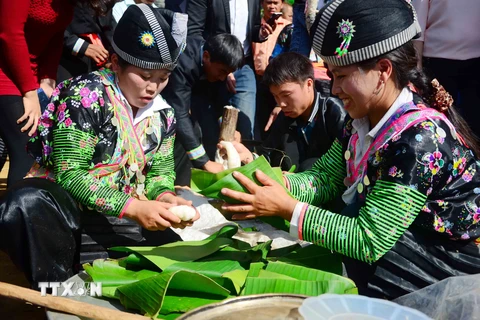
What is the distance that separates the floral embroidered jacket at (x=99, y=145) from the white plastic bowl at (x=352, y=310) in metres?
1.22

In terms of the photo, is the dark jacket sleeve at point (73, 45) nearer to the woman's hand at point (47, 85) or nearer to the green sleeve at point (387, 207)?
the woman's hand at point (47, 85)

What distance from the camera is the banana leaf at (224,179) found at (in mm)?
2197

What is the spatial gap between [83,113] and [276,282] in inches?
45.0

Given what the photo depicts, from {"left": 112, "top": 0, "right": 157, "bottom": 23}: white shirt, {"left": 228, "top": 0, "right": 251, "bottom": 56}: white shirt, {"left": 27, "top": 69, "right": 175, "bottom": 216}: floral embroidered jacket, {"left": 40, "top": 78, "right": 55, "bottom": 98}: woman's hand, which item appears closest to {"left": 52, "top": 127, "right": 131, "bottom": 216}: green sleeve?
{"left": 27, "top": 69, "right": 175, "bottom": 216}: floral embroidered jacket

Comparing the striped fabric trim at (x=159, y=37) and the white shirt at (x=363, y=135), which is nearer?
the white shirt at (x=363, y=135)

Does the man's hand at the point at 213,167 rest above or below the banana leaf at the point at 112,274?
below

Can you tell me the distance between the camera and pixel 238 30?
5016 mm

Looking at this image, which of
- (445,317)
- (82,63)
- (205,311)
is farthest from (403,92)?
(82,63)

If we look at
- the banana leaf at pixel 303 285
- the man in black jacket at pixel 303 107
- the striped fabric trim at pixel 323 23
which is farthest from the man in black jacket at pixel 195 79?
the banana leaf at pixel 303 285

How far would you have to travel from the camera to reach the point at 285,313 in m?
1.69

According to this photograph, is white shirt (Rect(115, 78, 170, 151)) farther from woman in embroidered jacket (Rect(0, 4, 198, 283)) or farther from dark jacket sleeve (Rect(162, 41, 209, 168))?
dark jacket sleeve (Rect(162, 41, 209, 168))

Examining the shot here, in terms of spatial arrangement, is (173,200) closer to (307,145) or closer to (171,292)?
(171,292)

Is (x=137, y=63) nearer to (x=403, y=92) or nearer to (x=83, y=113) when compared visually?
(x=83, y=113)

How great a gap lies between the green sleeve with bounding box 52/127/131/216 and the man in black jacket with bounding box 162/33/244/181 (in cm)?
162
